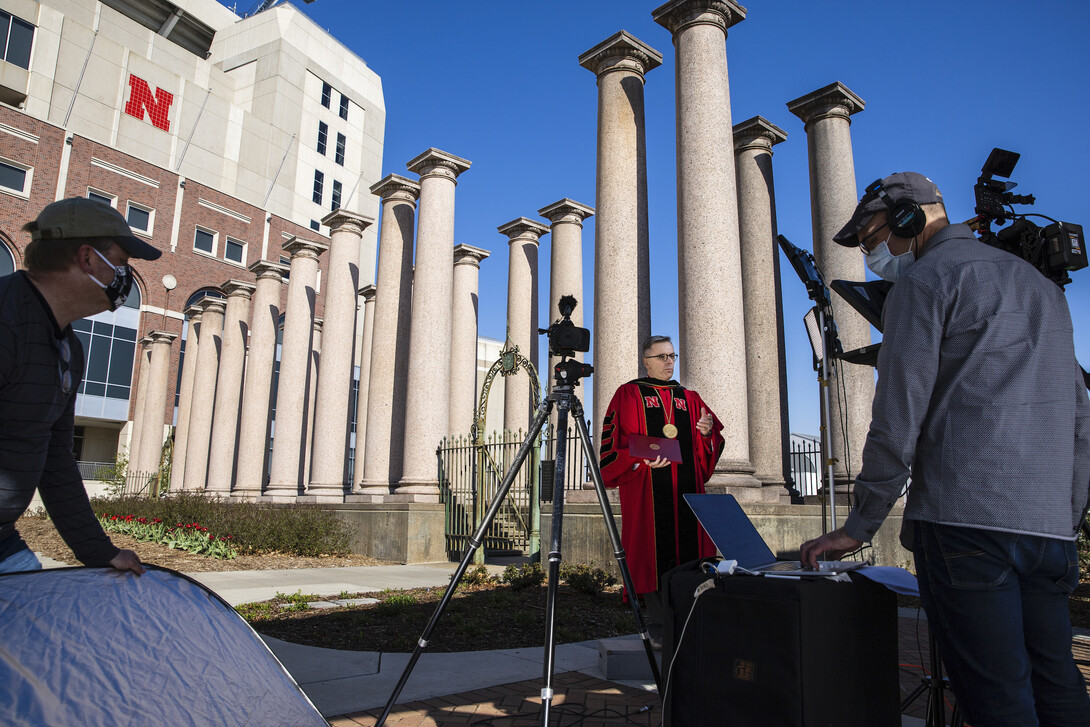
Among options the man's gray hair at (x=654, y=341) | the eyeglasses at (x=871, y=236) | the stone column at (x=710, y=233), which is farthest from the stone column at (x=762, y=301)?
the eyeglasses at (x=871, y=236)

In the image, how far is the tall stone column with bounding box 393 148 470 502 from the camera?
563 inches

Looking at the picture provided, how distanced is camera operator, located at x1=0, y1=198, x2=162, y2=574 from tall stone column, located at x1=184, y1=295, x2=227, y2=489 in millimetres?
23305

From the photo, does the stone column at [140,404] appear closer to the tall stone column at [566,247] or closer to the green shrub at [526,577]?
the tall stone column at [566,247]

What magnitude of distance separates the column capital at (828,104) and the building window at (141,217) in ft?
119

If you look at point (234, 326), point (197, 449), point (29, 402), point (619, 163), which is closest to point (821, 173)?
point (619, 163)

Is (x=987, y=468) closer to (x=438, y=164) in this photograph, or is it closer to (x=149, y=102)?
(x=438, y=164)

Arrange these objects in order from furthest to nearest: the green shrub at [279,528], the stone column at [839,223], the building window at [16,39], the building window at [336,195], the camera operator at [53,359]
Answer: the building window at [336,195] → the building window at [16,39] → the green shrub at [279,528] → the stone column at [839,223] → the camera operator at [53,359]

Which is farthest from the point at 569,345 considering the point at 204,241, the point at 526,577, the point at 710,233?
the point at 204,241

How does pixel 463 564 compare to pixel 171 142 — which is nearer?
pixel 463 564

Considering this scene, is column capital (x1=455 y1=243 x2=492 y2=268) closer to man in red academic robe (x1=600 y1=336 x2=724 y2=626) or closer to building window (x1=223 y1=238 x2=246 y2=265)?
man in red academic robe (x1=600 y1=336 x2=724 y2=626)

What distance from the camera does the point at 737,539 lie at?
286cm

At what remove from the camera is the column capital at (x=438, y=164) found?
15.3m

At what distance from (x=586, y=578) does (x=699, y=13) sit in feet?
26.8

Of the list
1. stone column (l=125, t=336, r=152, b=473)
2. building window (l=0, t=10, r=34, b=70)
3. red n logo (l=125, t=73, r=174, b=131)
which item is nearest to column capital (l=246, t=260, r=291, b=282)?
stone column (l=125, t=336, r=152, b=473)
